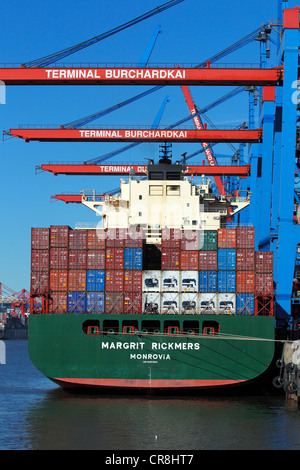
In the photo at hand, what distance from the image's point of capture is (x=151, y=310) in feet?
123

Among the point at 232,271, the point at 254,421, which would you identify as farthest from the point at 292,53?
the point at 254,421

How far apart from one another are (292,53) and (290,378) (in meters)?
18.3

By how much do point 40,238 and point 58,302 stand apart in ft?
12.5

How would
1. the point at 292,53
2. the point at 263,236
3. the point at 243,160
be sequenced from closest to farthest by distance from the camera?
the point at 292,53 < the point at 263,236 < the point at 243,160

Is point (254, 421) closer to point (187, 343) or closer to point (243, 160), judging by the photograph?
point (187, 343)

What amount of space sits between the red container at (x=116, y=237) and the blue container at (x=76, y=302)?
10.2ft

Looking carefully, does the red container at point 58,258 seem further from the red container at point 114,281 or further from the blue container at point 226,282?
the blue container at point 226,282

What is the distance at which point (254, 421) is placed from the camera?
29.8m

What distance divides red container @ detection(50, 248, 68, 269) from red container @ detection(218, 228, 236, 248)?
8442 millimetres

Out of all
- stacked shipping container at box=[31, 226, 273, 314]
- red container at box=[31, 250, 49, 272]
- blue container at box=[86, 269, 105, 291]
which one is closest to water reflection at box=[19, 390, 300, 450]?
stacked shipping container at box=[31, 226, 273, 314]

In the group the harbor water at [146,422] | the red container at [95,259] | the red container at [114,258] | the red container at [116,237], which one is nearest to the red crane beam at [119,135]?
the red container at [116,237]

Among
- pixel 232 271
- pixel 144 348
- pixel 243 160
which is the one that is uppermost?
pixel 243 160

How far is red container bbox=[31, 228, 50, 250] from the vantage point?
39.1 meters

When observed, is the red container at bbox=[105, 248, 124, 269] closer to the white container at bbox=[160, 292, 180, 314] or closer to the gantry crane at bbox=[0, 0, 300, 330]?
the white container at bbox=[160, 292, 180, 314]
